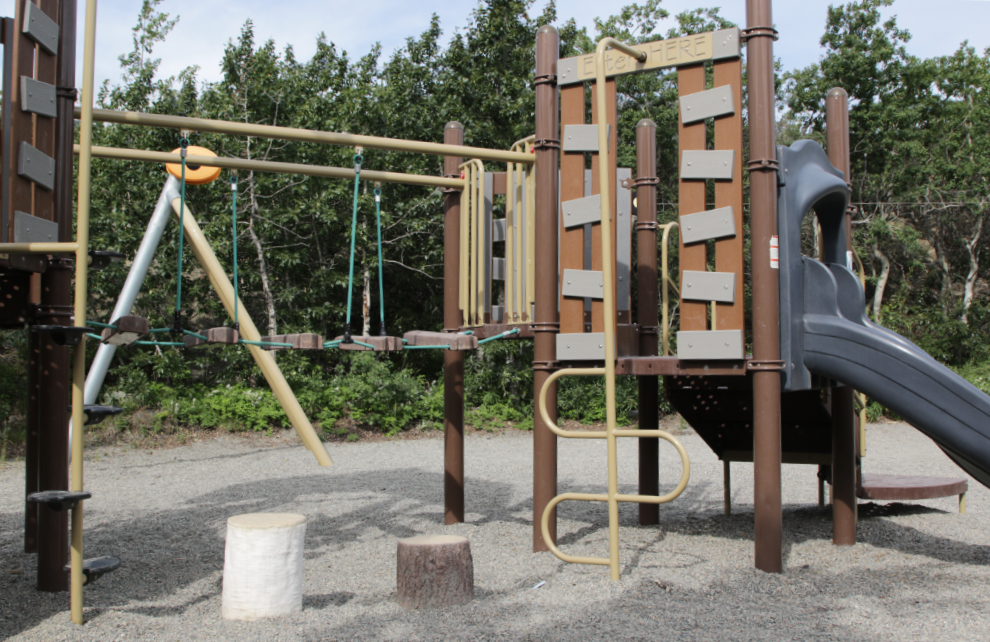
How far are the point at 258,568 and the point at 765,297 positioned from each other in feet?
8.78

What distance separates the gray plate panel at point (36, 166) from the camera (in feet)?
10.8

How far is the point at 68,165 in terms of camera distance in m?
3.53

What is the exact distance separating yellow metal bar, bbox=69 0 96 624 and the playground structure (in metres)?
0.01

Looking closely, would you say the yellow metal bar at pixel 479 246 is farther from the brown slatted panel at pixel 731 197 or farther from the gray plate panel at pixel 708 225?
the brown slatted panel at pixel 731 197

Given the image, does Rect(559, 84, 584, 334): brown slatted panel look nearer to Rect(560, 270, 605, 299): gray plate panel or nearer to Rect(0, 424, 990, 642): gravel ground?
Rect(560, 270, 605, 299): gray plate panel

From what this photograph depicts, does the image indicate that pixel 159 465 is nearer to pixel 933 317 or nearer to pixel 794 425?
pixel 794 425

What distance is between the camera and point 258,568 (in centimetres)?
325

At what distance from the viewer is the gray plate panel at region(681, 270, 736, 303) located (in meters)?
3.99

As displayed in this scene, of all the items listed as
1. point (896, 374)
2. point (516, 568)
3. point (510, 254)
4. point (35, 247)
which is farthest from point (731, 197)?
point (35, 247)

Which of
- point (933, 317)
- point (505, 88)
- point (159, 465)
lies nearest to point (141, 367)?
point (159, 465)

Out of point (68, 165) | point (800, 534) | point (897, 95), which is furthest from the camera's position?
point (897, 95)

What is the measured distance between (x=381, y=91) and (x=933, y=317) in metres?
13.3

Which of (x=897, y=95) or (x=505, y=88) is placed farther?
(x=897, y=95)

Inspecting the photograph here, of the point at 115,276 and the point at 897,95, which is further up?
the point at 897,95
